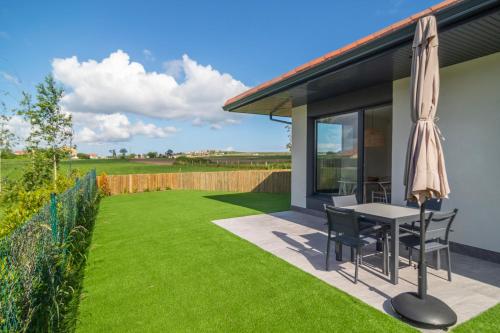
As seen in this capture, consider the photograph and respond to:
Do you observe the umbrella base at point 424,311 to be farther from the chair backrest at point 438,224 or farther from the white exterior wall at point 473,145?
the white exterior wall at point 473,145

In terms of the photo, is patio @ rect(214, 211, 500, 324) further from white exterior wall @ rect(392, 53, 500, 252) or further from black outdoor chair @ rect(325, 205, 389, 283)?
white exterior wall @ rect(392, 53, 500, 252)

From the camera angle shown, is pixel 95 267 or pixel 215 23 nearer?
A: pixel 95 267

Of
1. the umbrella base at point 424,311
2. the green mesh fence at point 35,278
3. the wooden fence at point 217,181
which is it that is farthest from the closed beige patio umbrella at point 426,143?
the wooden fence at point 217,181

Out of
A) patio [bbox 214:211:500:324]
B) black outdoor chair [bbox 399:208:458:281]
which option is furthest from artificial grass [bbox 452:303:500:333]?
black outdoor chair [bbox 399:208:458:281]

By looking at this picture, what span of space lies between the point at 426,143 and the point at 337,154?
4750mm

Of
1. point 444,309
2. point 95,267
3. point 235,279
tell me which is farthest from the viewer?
point 95,267

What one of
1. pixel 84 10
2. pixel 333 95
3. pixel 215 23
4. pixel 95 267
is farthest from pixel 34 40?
pixel 333 95

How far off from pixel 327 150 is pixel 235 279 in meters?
4.95

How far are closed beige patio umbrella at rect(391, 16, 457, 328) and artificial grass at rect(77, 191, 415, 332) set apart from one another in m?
0.31

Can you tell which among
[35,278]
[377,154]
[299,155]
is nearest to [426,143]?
[35,278]

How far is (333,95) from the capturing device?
661 centimetres

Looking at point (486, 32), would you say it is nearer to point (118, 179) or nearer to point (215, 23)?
point (215, 23)

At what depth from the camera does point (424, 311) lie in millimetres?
2512

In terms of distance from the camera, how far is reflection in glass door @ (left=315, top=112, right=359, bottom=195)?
6562mm
